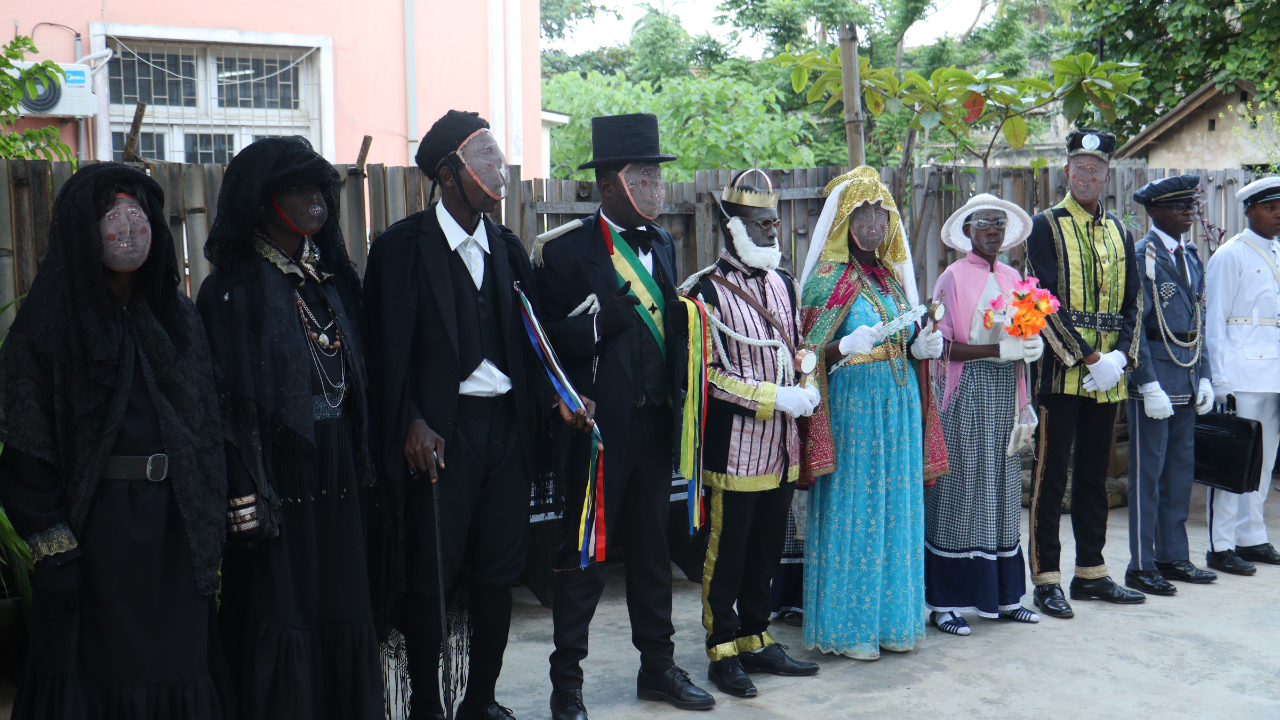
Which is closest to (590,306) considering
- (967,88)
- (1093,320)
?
(1093,320)

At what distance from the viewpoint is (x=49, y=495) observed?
2.78m

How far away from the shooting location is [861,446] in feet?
14.6

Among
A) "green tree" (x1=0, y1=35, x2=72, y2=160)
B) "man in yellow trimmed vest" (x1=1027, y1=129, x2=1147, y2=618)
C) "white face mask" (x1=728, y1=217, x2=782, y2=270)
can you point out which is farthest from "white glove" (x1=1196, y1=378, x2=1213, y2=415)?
"green tree" (x1=0, y1=35, x2=72, y2=160)

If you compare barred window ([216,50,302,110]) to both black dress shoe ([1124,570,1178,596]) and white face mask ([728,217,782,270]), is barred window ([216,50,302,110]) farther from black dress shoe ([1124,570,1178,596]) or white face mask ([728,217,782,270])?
black dress shoe ([1124,570,1178,596])

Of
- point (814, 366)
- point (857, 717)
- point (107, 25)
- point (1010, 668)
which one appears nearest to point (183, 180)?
point (814, 366)

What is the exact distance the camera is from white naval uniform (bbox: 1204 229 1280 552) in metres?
6.00

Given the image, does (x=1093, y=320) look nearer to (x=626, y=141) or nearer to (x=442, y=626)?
(x=626, y=141)

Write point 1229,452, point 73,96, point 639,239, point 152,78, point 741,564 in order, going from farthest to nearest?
1. point 152,78
2. point 73,96
3. point 1229,452
4. point 741,564
5. point 639,239

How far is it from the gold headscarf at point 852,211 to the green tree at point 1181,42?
10.2 meters

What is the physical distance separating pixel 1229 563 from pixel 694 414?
12.5ft

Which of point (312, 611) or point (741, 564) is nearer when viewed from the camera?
point (312, 611)

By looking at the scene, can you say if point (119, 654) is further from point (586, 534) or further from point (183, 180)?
point (183, 180)

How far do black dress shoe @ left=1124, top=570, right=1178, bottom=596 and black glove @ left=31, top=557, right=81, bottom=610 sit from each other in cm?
Result: 500

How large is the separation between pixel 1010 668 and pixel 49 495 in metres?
3.67
